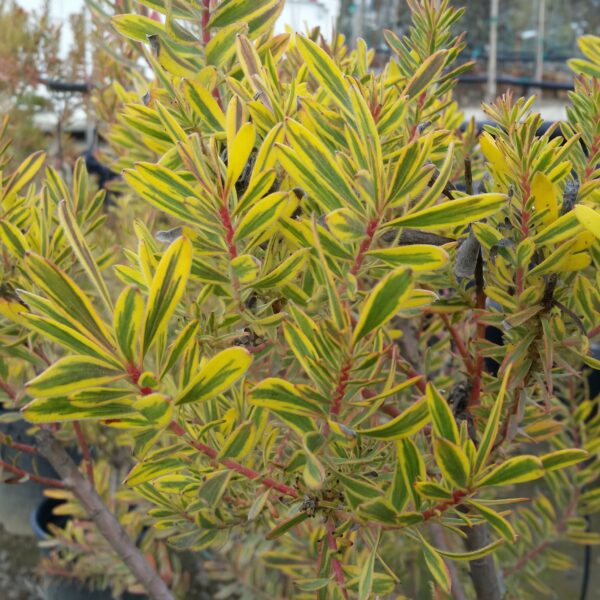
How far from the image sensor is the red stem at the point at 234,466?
45 cm

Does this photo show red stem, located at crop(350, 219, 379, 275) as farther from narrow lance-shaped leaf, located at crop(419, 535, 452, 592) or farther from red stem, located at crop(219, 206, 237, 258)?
narrow lance-shaped leaf, located at crop(419, 535, 452, 592)

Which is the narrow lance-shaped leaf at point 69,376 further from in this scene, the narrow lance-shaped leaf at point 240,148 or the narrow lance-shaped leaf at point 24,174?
the narrow lance-shaped leaf at point 24,174

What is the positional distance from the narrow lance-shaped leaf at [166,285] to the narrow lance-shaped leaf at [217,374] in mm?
37

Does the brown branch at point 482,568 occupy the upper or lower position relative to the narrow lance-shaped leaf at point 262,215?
lower

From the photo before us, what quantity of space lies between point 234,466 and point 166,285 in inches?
6.9

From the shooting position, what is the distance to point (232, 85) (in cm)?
50

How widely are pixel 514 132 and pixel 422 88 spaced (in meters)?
0.12

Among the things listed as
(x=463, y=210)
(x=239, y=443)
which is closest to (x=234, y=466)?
(x=239, y=443)

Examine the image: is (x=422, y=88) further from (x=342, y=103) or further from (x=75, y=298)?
(x=75, y=298)

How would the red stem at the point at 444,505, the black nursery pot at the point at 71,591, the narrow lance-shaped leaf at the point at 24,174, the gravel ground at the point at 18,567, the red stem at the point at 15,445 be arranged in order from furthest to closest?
the gravel ground at the point at 18,567, the black nursery pot at the point at 71,591, the red stem at the point at 15,445, the narrow lance-shaped leaf at the point at 24,174, the red stem at the point at 444,505

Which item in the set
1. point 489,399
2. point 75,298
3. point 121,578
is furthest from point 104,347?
point 121,578

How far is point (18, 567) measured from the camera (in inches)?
83.4

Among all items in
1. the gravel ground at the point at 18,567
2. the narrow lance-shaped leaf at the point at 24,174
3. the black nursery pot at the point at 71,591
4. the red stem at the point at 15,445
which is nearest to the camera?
the narrow lance-shaped leaf at the point at 24,174

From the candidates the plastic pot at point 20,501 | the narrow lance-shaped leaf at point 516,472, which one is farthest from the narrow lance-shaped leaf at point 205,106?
the plastic pot at point 20,501
